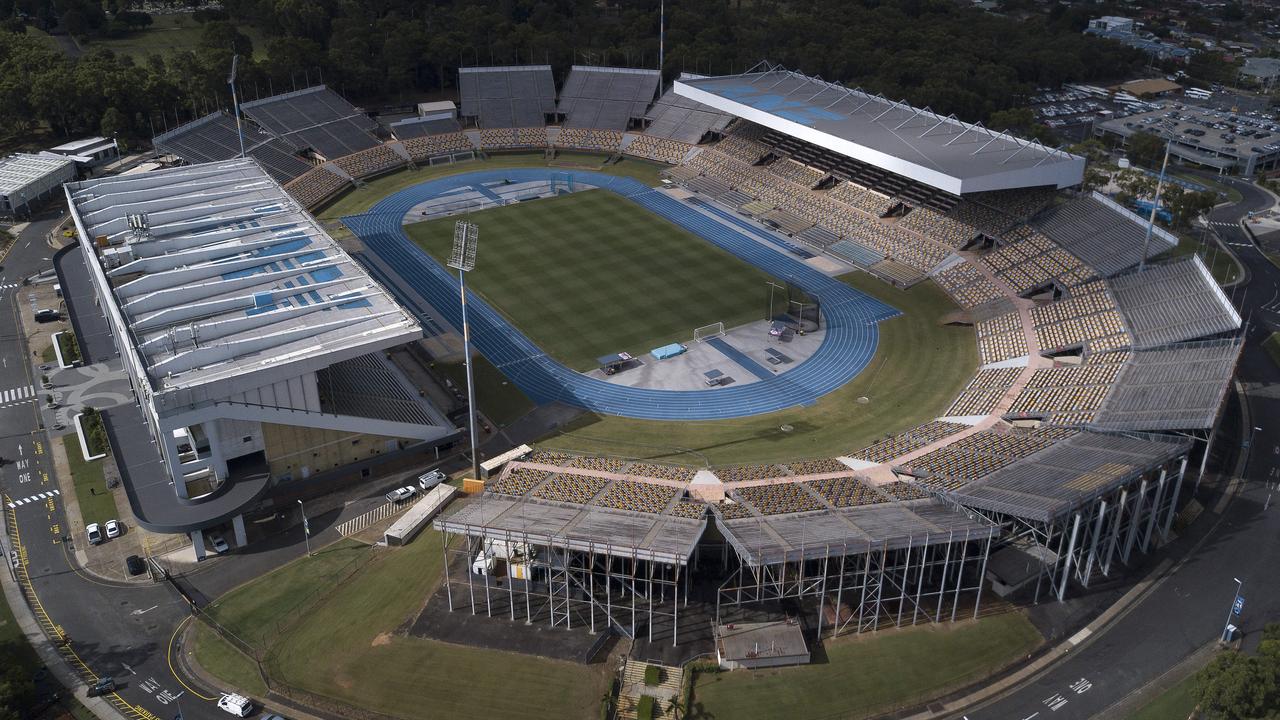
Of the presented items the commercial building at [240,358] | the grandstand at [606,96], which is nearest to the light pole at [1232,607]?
the commercial building at [240,358]

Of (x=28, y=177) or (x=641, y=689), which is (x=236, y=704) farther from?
(x=28, y=177)

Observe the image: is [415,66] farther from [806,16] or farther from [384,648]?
[384,648]

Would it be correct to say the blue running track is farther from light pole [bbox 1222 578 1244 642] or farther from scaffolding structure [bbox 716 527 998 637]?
light pole [bbox 1222 578 1244 642]

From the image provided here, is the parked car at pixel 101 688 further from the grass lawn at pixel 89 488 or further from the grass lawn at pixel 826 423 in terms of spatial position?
the grass lawn at pixel 826 423

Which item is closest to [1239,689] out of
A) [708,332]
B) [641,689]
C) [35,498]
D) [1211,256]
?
[641,689]

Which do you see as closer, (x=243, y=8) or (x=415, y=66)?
(x=415, y=66)

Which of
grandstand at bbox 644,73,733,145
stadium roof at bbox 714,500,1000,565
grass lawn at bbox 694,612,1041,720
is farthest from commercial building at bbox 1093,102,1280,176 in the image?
grass lawn at bbox 694,612,1041,720

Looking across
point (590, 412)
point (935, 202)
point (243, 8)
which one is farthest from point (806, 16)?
point (590, 412)
